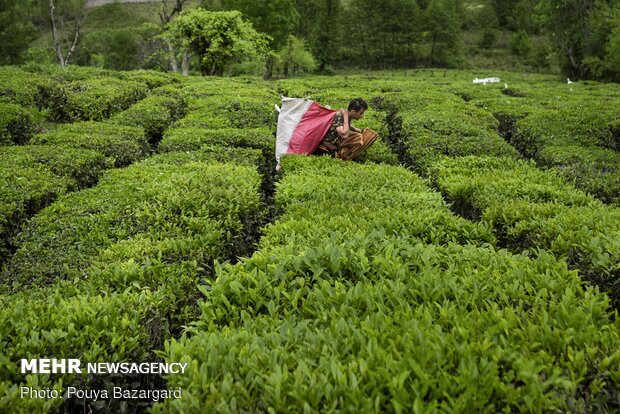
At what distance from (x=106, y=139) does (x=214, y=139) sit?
84.5 inches

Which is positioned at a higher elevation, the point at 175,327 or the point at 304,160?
the point at 304,160

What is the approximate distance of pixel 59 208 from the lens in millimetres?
5344

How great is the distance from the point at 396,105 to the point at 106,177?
9865 millimetres

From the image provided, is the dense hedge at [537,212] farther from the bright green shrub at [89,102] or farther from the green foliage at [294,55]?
the green foliage at [294,55]

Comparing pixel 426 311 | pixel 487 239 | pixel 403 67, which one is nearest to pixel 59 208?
pixel 426 311

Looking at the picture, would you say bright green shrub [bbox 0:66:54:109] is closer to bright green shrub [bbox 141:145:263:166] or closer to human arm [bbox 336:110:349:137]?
bright green shrub [bbox 141:145:263:166]

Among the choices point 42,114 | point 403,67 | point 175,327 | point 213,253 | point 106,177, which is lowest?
point 175,327

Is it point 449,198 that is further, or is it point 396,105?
point 396,105

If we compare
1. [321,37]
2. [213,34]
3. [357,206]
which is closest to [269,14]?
[321,37]

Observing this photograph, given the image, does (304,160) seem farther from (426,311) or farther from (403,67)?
(403,67)

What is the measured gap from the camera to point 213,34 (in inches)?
874

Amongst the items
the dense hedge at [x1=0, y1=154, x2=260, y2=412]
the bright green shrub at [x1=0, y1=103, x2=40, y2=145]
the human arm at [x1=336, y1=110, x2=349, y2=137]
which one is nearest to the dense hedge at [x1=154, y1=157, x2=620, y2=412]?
the dense hedge at [x1=0, y1=154, x2=260, y2=412]

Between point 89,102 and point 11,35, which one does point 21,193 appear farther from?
point 11,35

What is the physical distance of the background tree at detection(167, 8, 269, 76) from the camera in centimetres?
2198
